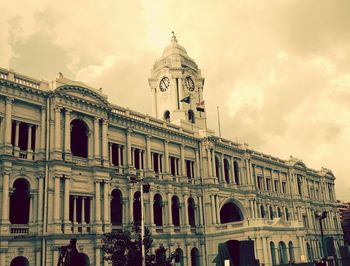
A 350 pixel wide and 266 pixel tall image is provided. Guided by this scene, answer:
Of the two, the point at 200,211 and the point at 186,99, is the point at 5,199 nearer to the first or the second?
the point at 200,211

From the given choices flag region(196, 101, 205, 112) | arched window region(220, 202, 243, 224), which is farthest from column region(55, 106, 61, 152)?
arched window region(220, 202, 243, 224)

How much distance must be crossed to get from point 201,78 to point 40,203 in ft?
128

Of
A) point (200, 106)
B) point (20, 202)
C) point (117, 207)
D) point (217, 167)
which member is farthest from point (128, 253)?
point (200, 106)

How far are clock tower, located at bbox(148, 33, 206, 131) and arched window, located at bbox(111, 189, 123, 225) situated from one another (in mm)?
20029

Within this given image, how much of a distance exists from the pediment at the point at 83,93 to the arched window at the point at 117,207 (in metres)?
9.57

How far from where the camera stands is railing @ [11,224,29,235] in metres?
34.6

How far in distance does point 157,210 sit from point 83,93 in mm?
16806

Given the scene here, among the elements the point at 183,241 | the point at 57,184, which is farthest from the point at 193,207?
the point at 57,184

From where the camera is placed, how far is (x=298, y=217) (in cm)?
A: 7638

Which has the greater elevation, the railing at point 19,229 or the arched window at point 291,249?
the railing at point 19,229

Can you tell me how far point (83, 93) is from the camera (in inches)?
1642

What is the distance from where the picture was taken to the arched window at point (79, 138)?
1632 inches

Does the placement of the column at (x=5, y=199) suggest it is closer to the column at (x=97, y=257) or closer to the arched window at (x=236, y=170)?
the column at (x=97, y=257)

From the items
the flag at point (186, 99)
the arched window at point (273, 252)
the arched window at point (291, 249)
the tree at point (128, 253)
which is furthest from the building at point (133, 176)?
the tree at point (128, 253)
